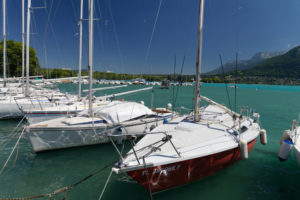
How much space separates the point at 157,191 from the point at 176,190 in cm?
92

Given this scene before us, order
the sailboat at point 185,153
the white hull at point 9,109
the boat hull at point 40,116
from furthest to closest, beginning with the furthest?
the white hull at point 9,109 → the boat hull at point 40,116 → the sailboat at point 185,153

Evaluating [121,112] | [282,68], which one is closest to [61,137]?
[121,112]

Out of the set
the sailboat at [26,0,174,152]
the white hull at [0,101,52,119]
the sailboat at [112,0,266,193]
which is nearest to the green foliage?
the white hull at [0,101,52,119]

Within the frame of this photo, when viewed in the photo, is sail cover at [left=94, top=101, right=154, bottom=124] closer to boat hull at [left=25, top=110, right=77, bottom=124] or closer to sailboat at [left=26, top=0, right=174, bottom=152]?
sailboat at [left=26, top=0, right=174, bottom=152]

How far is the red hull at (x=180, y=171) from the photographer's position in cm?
482

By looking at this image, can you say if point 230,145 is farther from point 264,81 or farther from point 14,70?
point 264,81

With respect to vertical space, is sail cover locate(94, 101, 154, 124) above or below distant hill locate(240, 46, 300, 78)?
below

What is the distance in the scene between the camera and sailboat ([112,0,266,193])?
190 inches

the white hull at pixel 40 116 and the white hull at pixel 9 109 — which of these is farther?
the white hull at pixel 9 109

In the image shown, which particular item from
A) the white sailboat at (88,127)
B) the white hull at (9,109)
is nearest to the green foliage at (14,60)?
the white hull at (9,109)

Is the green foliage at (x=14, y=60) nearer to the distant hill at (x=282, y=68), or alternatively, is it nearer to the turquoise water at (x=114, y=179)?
the turquoise water at (x=114, y=179)

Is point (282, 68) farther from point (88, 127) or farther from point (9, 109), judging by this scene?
point (9, 109)

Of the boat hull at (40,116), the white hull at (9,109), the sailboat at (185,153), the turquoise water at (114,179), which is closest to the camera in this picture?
the sailboat at (185,153)

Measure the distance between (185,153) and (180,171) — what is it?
20.5 inches
